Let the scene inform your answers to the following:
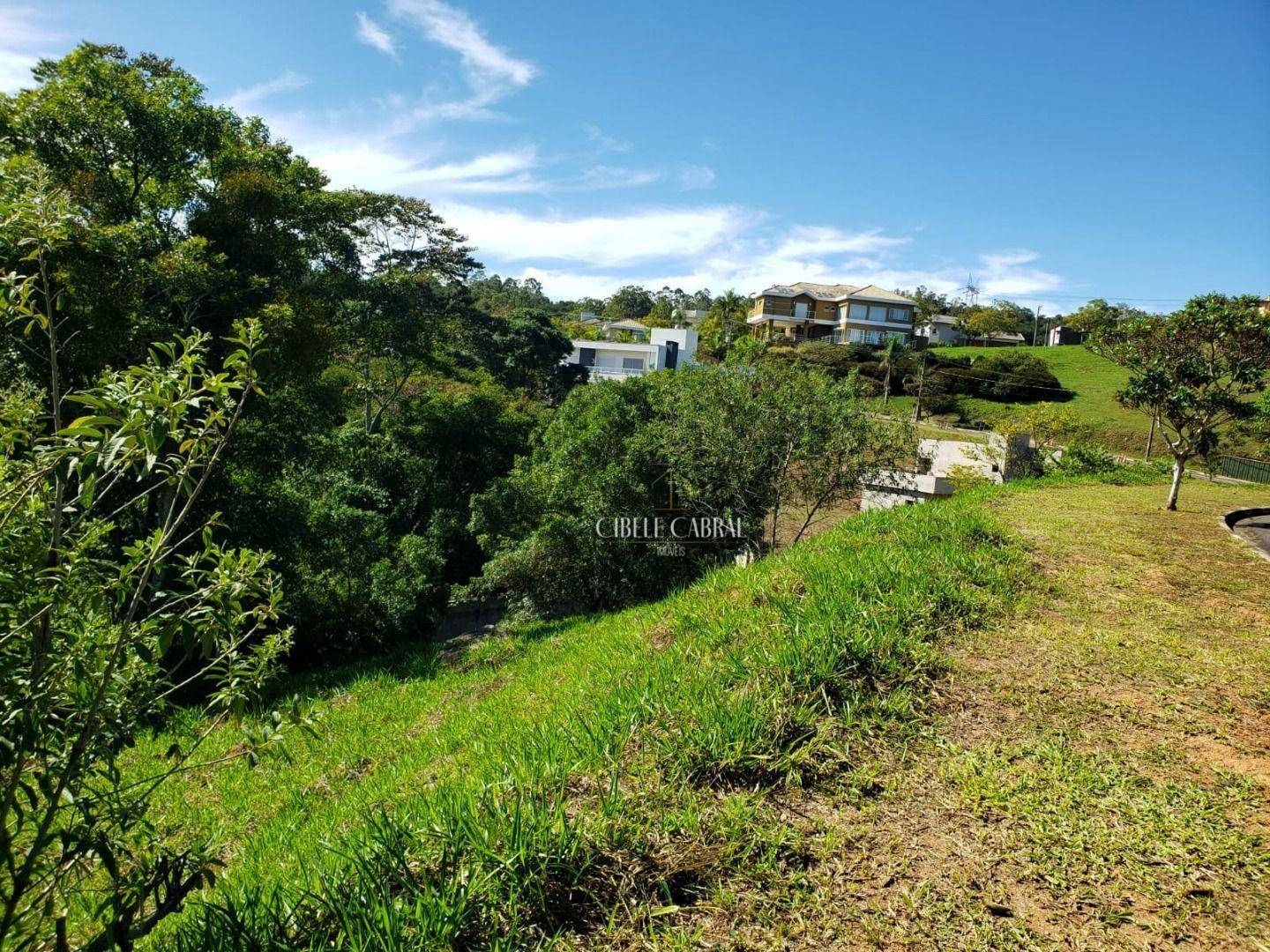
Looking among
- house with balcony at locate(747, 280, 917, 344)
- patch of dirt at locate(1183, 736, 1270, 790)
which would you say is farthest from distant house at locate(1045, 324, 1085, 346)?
patch of dirt at locate(1183, 736, 1270, 790)

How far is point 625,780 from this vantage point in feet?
9.39

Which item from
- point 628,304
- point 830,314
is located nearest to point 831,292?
point 830,314

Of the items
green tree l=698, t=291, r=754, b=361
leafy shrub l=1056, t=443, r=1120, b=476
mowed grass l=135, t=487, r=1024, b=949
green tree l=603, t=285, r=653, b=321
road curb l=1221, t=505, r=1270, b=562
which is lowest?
mowed grass l=135, t=487, r=1024, b=949

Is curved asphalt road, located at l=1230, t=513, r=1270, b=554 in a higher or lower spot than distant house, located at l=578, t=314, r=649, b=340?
lower

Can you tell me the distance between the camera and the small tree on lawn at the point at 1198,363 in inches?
385

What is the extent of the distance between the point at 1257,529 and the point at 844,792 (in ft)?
36.1

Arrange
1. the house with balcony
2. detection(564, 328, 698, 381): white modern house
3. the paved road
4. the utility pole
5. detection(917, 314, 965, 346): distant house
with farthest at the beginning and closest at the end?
1. detection(917, 314, 965, 346): distant house
2. the house with balcony
3. detection(564, 328, 698, 381): white modern house
4. the utility pole
5. the paved road

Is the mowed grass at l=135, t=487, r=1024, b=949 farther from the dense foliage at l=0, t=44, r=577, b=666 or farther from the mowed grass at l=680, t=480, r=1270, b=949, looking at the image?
the dense foliage at l=0, t=44, r=577, b=666

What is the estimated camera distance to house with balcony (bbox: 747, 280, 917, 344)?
59.1m

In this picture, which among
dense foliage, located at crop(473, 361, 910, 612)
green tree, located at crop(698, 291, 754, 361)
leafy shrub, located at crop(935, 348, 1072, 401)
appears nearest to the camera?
dense foliage, located at crop(473, 361, 910, 612)

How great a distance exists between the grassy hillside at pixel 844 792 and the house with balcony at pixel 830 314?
51.4m

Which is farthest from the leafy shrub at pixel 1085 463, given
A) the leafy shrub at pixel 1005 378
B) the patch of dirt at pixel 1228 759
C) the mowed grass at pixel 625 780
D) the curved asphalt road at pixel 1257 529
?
the leafy shrub at pixel 1005 378

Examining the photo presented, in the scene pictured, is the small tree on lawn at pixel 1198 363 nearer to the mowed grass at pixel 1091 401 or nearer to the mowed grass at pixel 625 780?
the mowed grass at pixel 625 780

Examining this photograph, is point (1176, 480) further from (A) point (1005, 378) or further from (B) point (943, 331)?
(B) point (943, 331)
